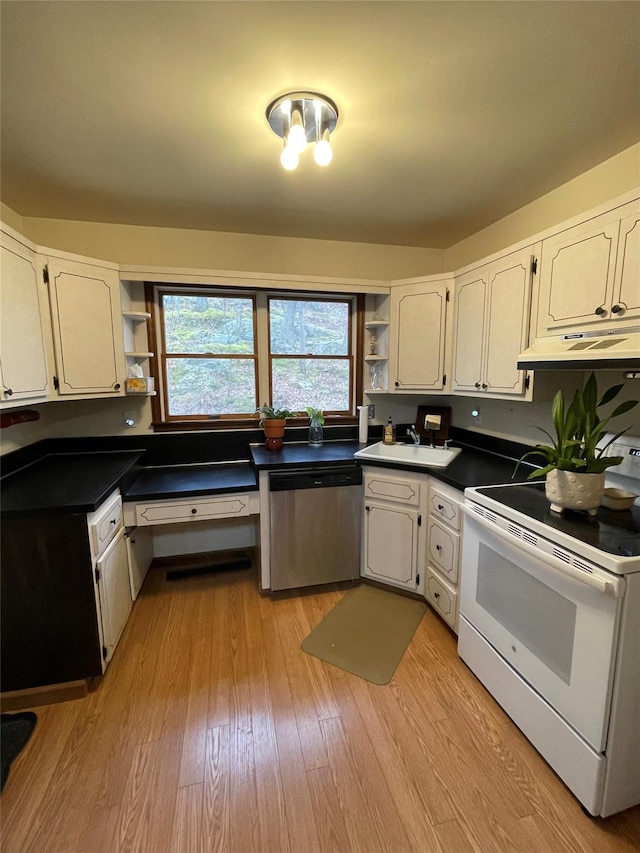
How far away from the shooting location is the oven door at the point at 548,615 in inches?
45.6

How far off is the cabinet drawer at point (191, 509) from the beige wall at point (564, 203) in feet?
7.97

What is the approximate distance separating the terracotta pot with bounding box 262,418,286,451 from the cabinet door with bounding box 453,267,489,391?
1.29m

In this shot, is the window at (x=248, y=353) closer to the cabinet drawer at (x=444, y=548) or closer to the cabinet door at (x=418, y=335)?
the cabinet door at (x=418, y=335)

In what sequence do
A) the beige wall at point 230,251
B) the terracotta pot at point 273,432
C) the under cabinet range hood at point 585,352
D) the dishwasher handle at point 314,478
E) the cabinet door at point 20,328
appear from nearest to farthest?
the under cabinet range hood at point 585,352 < the cabinet door at point 20,328 < the dishwasher handle at point 314,478 < the beige wall at point 230,251 < the terracotta pot at point 273,432

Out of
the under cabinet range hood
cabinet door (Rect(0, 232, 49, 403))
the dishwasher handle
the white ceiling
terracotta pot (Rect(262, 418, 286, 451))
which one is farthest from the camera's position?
A: terracotta pot (Rect(262, 418, 286, 451))

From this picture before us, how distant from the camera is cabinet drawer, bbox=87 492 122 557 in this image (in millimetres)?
1646

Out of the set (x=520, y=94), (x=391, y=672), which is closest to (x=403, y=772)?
(x=391, y=672)

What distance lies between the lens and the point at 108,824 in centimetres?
121

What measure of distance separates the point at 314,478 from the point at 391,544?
0.70 m

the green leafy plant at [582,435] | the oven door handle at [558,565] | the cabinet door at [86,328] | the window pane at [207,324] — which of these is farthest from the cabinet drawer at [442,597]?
the cabinet door at [86,328]

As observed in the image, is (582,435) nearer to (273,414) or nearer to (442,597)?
(442,597)

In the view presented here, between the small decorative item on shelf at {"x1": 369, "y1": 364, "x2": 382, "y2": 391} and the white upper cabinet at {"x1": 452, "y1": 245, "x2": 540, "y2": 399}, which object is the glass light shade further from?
the small decorative item on shelf at {"x1": 369, "y1": 364, "x2": 382, "y2": 391}

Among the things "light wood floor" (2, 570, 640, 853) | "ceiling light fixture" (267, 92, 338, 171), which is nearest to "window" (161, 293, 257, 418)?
"ceiling light fixture" (267, 92, 338, 171)

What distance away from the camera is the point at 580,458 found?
4.74 feet
